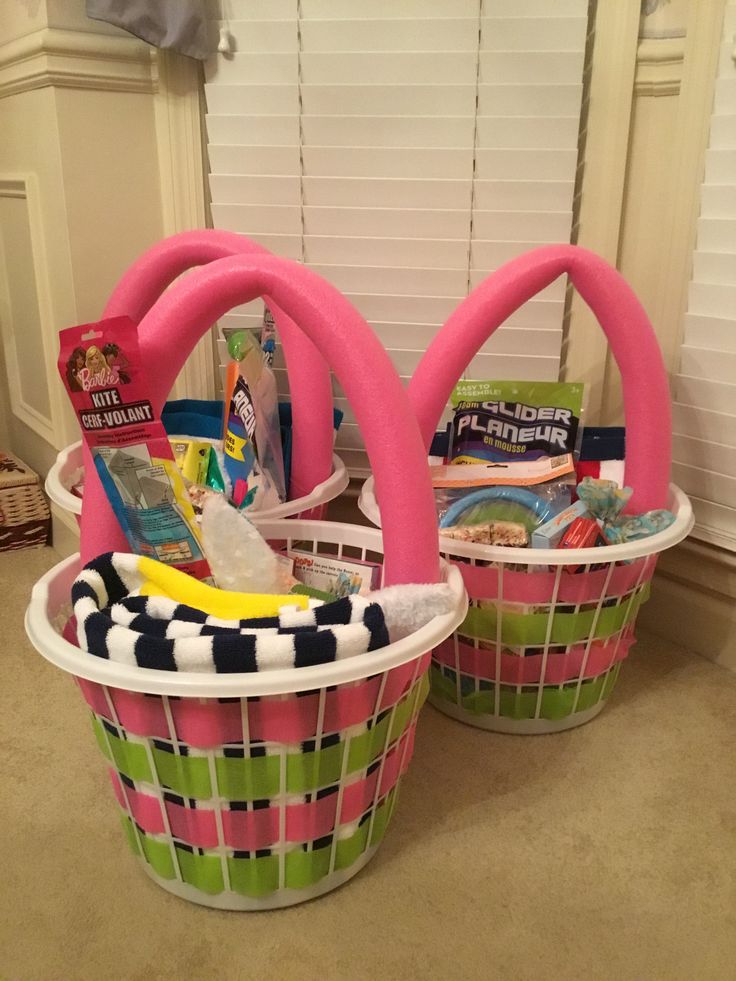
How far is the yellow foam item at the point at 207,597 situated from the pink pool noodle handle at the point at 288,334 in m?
0.36

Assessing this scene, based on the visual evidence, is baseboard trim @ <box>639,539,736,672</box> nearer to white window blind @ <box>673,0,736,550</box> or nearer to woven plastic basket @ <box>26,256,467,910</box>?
white window blind @ <box>673,0,736,550</box>

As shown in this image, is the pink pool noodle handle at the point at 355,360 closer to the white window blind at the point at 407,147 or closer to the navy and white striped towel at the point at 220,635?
the navy and white striped towel at the point at 220,635

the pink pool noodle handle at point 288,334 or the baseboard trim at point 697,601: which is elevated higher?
the pink pool noodle handle at point 288,334

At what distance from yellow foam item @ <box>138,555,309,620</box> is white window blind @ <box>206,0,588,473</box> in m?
0.63

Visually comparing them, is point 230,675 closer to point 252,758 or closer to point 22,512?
point 252,758

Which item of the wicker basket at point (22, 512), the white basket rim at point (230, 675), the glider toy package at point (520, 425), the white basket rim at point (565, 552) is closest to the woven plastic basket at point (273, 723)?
the white basket rim at point (230, 675)

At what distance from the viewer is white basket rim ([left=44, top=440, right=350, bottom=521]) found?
982 millimetres

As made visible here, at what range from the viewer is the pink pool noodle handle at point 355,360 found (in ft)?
2.32

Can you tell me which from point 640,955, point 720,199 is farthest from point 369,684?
point 720,199

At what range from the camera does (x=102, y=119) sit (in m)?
1.18

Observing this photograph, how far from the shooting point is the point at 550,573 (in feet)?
2.97

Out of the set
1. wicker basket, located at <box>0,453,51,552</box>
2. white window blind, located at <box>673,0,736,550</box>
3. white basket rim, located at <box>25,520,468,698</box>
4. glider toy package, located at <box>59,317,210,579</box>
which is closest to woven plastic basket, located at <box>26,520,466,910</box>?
white basket rim, located at <box>25,520,468,698</box>

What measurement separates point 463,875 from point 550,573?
13.2 inches

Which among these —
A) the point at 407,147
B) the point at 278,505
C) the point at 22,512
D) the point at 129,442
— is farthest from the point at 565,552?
the point at 22,512
